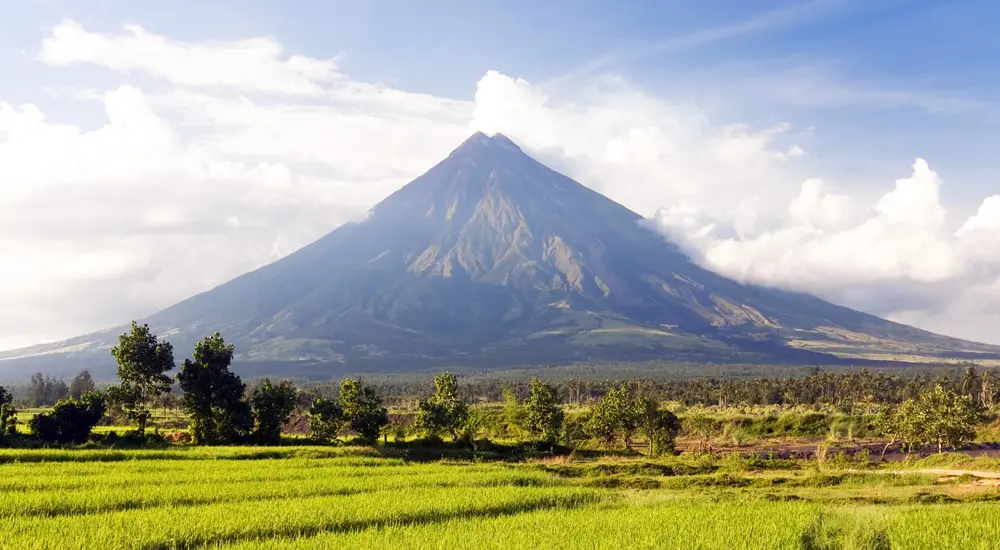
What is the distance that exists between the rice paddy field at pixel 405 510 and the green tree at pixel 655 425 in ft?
84.4

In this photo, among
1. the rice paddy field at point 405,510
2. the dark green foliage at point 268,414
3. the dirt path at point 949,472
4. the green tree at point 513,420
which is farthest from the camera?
the green tree at point 513,420

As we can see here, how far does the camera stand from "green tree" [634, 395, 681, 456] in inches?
2330

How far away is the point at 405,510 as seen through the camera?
62.9 ft

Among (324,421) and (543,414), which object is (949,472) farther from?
(324,421)

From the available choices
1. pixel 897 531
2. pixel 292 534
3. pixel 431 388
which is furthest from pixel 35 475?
pixel 431 388

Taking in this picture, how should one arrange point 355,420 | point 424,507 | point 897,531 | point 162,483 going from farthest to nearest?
point 355,420, point 162,483, point 424,507, point 897,531

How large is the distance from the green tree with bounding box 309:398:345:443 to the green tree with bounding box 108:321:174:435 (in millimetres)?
11459

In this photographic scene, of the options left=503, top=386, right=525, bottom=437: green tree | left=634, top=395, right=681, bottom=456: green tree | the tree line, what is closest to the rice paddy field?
the tree line

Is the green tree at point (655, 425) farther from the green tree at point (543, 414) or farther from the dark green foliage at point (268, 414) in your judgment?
the dark green foliage at point (268, 414)

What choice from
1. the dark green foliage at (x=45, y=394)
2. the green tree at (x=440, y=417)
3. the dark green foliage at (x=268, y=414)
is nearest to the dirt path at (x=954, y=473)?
the green tree at (x=440, y=417)

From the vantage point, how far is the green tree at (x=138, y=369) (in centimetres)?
4797

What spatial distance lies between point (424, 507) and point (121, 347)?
39049 millimetres

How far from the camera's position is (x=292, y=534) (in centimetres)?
1633

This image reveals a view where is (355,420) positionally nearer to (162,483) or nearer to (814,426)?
(162,483)
